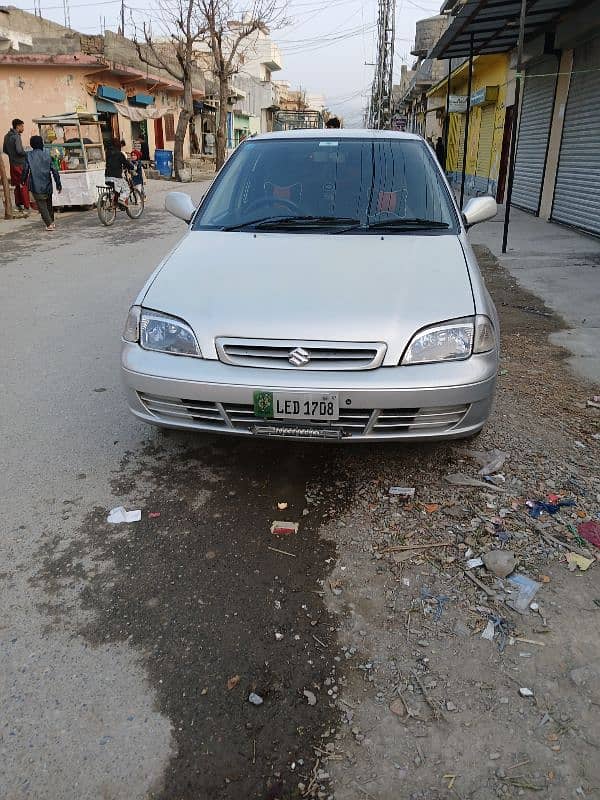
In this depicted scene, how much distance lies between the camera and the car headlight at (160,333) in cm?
315

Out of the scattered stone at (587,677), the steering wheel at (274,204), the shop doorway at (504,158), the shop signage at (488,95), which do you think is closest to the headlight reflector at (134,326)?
the steering wheel at (274,204)

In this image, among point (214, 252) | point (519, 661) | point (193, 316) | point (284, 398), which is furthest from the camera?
point (214, 252)

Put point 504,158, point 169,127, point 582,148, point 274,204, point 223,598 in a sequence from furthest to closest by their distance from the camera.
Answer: point 169,127 < point 504,158 < point 582,148 < point 274,204 < point 223,598

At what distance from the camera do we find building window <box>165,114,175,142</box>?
109ft

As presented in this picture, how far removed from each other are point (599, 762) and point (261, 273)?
103 inches

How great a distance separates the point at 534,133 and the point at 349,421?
13905 mm

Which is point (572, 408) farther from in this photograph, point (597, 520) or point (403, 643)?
point (403, 643)

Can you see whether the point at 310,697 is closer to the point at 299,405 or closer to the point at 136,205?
the point at 299,405

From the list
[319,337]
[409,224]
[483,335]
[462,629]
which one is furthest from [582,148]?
[462,629]

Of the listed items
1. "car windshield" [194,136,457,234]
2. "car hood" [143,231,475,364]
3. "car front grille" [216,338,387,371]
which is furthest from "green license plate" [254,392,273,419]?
"car windshield" [194,136,457,234]

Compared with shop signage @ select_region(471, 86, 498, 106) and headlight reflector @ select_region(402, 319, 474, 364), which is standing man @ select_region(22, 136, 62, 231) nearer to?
shop signage @ select_region(471, 86, 498, 106)

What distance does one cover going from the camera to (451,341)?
10.1 ft

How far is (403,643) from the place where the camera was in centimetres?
239

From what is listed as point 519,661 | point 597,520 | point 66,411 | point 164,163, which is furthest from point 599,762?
point 164,163
